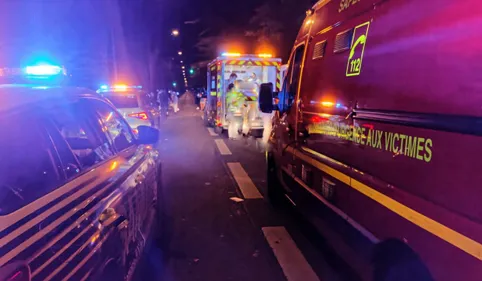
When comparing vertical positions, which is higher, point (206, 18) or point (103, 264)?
point (206, 18)

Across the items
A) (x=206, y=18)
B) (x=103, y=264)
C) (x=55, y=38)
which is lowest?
(x=103, y=264)

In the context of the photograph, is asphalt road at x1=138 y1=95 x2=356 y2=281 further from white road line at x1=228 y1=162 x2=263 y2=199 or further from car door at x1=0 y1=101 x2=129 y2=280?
car door at x1=0 y1=101 x2=129 y2=280

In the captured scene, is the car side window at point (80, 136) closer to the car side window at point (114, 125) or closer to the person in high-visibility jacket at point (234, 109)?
the car side window at point (114, 125)

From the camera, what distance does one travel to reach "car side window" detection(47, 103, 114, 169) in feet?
10.8

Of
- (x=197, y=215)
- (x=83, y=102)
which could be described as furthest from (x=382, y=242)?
(x=197, y=215)

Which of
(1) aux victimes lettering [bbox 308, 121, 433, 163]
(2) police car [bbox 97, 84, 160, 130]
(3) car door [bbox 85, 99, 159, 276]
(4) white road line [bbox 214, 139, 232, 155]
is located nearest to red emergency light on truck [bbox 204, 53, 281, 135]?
(4) white road line [bbox 214, 139, 232, 155]

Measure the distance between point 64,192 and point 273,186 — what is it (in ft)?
15.0

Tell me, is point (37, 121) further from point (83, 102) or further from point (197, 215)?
point (197, 215)

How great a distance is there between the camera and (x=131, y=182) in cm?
368

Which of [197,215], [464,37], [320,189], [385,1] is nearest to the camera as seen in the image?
[464,37]

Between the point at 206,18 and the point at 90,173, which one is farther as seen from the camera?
the point at 206,18

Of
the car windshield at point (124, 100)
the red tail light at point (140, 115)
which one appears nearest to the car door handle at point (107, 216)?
the red tail light at point (140, 115)

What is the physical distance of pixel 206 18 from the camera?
114ft

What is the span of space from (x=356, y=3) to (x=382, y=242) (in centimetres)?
199
